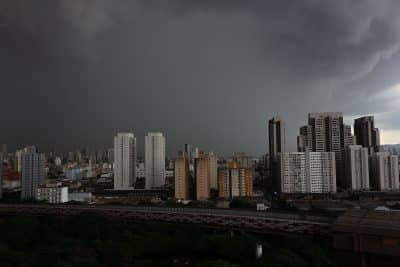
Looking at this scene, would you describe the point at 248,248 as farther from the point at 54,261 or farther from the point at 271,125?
the point at 271,125

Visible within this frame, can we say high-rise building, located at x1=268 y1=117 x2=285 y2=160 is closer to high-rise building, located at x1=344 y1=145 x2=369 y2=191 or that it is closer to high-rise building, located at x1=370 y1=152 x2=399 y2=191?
high-rise building, located at x1=344 y1=145 x2=369 y2=191

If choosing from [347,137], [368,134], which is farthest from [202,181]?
[368,134]

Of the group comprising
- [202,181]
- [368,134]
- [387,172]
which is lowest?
[202,181]

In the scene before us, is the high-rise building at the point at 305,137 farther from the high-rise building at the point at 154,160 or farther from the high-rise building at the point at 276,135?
the high-rise building at the point at 154,160

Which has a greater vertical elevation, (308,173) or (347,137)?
(347,137)

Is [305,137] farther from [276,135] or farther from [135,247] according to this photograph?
[135,247]

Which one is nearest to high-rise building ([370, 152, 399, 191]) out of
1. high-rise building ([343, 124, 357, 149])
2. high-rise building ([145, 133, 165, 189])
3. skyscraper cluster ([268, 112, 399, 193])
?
skyscraper cluster ([268, 112, 399, 193])
